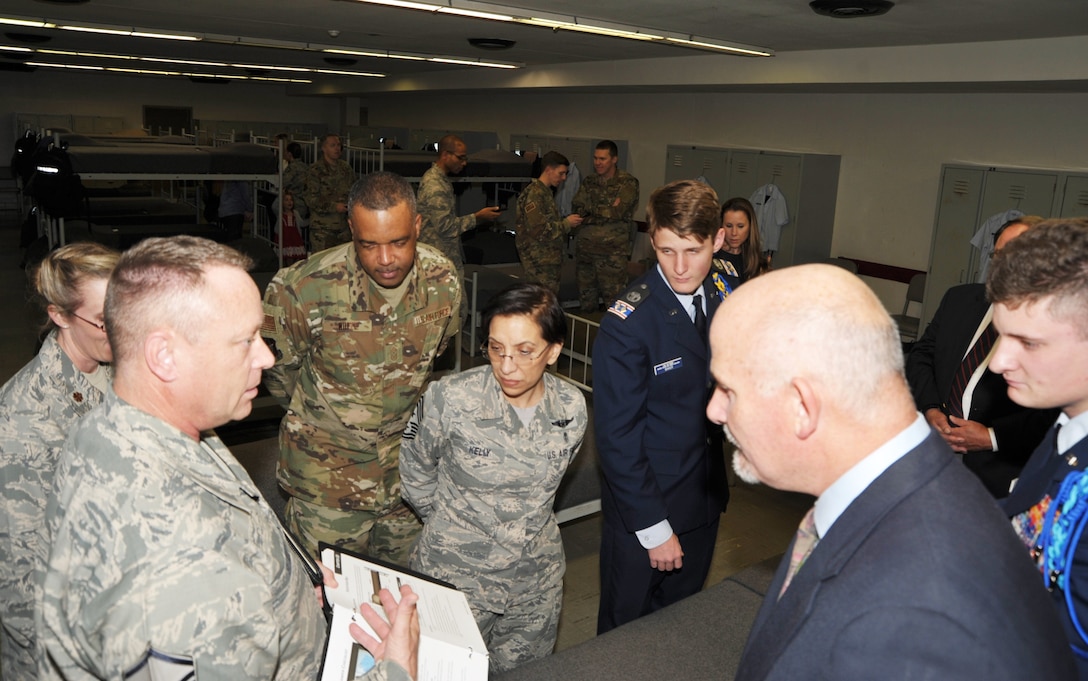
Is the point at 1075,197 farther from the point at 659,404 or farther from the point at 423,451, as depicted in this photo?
the point at 423,451

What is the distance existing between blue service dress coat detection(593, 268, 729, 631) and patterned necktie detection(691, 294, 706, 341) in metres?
0.03

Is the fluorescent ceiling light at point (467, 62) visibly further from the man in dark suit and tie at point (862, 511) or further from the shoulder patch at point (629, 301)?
the man in dark suit and tie at point (862, 511)

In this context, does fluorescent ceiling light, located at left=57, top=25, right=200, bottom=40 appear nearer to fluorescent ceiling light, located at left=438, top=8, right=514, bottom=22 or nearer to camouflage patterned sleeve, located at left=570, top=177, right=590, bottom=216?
fluorescent ceiling light, located at left=438, top=8, right=514, bottom=22

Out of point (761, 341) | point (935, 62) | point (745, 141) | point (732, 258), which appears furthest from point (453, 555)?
point (745, 141)

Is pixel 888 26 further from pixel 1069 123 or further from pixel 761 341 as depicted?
pixel 761 341

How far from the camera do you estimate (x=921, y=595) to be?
2.69 feet

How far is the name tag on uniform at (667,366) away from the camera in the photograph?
2.18 m

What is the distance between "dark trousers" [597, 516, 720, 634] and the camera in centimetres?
229

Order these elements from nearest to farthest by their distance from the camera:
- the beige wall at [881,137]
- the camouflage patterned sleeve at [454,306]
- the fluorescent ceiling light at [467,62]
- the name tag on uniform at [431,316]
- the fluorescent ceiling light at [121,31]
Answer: the name tag on uniform at [431,316]
the camouflage patterned sleeve at [454,306]
the beige wall at [881,137]
the fluorescent ceiling light at [121,31]
the fluorescent ceiling light at [467,62]

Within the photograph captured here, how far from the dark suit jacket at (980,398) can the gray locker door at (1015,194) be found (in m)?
4.46

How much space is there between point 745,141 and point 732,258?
17.5 feet

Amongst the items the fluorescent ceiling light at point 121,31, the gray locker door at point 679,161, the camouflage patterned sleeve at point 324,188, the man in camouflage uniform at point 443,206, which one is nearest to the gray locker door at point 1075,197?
the gray locker door at point 679,161

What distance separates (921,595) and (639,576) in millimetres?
1544

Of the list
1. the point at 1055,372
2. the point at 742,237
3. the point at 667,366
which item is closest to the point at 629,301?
the point at 667,366
